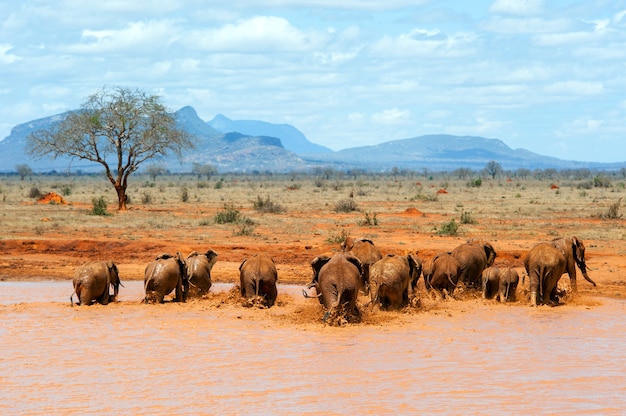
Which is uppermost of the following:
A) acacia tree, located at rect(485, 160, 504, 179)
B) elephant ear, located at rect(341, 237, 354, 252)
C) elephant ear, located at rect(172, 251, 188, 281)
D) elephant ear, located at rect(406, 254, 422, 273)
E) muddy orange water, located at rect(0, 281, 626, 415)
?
acacia tree, located at rect(485, 160, 504, 179)

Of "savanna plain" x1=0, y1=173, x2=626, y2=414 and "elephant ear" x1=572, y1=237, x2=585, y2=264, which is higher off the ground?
"elephant ear" x1=572, y1=237, x2=585, y2=264

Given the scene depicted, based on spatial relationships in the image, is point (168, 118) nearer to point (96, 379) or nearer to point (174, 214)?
point (174, 214)

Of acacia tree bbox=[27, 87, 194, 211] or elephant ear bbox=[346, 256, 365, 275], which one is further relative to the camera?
acacia tree bbox=[27, 87, 194, 211]

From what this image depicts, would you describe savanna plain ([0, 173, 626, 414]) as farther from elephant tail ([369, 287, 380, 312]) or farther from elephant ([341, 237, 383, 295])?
elephant ([341, 237, 383, 295])

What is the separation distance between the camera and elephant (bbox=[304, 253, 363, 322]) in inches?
543

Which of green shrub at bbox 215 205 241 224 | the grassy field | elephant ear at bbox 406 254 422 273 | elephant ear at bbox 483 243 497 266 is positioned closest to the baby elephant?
elephant ear at bbox 483 243 497 266

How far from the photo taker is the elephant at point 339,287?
1378 centimetres

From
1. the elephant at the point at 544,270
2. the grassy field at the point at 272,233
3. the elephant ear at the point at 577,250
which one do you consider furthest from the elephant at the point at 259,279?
the elephant ear at the point at 577,250

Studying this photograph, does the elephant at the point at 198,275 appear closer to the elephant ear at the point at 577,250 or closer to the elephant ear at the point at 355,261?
the elephant ear at the point at 355,261

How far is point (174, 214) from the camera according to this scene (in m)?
41.6

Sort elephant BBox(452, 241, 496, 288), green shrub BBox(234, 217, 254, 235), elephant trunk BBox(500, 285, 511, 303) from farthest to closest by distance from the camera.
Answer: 1. green shrub BBox(234, 217, 254, 235)
2. elephant BBox(452, 241, 496, 288)
3. elephant trunk BBox(500, 285, 511, 303)

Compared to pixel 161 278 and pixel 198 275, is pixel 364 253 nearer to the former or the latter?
pixel 198 275

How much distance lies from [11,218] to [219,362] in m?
27.3

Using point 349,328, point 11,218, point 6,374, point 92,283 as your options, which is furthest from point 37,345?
point 11,218
